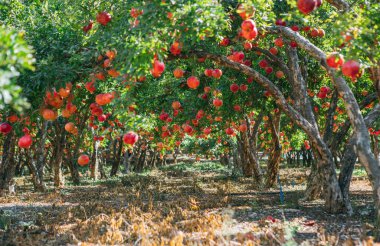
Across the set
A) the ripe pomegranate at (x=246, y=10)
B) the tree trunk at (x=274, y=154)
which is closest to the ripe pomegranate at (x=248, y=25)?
the ripe pomegranate at (x=246, y=10)

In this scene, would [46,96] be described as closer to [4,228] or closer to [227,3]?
[4,228]

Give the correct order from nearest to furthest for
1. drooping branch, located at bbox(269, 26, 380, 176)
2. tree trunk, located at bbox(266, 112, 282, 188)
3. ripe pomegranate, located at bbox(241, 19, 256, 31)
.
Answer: ripe pomegranate, located at bbox(241, 19, 256, 31) → drooping branch, located at bbox(269, 26, 380, 176) → tree trunk, located at bbox(266, 112, 282, 188)

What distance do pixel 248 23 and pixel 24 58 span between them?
3.50 metres

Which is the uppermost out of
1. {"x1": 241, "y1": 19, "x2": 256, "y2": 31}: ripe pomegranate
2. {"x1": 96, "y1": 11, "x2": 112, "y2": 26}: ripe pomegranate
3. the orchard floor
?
{"x1": 96, "y1": 11, "x2": 112, "y2": 26}: ripe pomegranate

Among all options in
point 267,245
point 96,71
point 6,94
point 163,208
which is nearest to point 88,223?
point 163,208

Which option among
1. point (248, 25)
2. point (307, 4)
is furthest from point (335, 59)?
point (248, 25)

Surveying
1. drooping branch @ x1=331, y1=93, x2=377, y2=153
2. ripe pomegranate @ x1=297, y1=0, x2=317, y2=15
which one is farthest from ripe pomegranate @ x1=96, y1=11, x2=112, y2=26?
drooping branch @ x1=331, y1=93, x2=377, y2=153

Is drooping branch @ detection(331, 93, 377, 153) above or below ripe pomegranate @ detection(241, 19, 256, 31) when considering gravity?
below

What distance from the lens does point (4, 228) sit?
845 centimetres

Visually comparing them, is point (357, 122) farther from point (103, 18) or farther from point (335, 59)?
point (103, 18)

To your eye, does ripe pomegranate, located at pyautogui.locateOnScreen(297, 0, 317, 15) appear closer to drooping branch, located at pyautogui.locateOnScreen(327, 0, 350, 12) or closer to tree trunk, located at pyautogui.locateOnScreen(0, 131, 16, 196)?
drooping branch, located at pyautogui.locateOnScreen(327, 0, 350, 12)

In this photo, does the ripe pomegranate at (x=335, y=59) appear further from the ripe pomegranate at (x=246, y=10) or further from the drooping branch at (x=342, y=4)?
the drooping branch at (x=342, y=4)

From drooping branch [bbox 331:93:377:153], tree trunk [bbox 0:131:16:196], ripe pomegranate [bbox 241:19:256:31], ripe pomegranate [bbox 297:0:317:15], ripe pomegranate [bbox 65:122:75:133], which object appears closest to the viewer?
ripe pomegranate [bbox 297:0:317:15]

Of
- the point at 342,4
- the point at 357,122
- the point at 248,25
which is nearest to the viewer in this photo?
the point at 248,25
